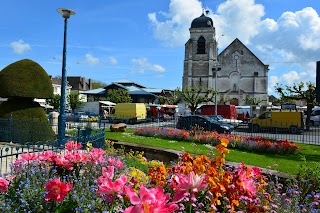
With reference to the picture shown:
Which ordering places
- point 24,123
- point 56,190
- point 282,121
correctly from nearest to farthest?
point 56,190 → point 24,123 → point 282,121

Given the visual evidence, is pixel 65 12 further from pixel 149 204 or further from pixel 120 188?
pixel 149 204

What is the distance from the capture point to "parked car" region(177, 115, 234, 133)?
853 inches

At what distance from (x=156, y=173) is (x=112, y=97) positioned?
5069 centimetres

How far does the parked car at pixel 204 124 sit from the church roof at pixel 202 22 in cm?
4482

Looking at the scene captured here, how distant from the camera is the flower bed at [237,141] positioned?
527 inches

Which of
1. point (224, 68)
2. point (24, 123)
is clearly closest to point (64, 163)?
point (24, 123)

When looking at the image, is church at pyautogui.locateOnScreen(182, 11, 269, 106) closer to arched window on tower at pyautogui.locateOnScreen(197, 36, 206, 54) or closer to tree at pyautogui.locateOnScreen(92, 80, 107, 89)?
arched window on tower at pyautogui.locateOnScreen(197, 36, 206, 54)

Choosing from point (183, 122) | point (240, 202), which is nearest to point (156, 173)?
point (240, 202)

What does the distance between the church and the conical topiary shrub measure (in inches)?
1889

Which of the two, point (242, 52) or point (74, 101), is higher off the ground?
point (242, 52)

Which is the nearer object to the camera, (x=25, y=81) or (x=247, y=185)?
(x=247, y=185)

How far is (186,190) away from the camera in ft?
7.48

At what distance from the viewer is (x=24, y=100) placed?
1457 centimetres

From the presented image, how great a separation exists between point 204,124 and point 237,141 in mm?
7416
